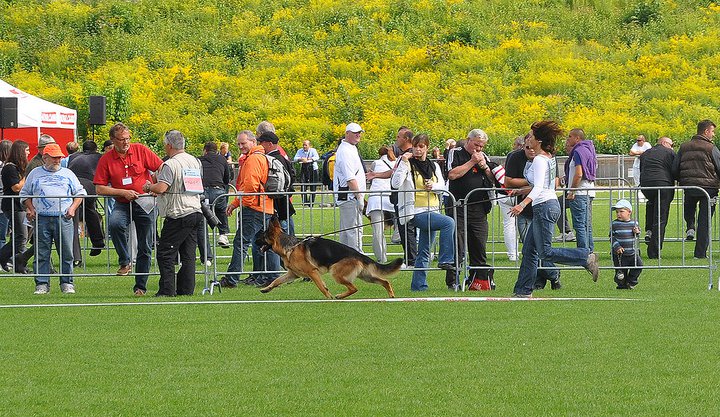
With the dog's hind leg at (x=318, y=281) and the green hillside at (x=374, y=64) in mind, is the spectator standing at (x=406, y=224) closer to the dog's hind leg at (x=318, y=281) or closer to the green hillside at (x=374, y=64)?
the dog's hind leg at (x=318, y=281)

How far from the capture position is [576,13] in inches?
2228

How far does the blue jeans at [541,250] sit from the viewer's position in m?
12.5

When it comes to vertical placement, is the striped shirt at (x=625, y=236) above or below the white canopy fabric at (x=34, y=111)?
below

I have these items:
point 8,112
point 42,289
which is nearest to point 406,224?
point 42,289

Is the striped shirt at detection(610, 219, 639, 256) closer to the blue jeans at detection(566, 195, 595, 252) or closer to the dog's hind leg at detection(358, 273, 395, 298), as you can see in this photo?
the blue jeans at detection(566, 195, 595, 252)

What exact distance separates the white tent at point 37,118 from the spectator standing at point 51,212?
11706 millimetres

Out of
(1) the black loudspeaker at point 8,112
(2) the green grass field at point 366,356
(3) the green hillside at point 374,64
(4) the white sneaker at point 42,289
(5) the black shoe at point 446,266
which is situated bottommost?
→ (2) the green grass field at point 366,356

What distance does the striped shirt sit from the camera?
547 inches

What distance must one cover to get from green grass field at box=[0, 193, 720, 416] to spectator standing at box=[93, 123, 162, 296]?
2.33 ft

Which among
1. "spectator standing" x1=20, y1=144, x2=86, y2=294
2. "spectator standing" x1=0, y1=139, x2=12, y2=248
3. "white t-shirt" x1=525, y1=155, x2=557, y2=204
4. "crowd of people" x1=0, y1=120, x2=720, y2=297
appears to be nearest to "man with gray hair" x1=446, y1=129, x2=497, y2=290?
"crowd of people" x1=0, y1=120, x2=720, y2=297

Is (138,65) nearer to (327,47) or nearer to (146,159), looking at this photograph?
(327,47)

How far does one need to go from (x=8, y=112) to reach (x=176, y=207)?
478 inches

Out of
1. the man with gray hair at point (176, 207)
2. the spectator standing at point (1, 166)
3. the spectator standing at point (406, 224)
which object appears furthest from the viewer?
the spectator standing at point (1, 166)

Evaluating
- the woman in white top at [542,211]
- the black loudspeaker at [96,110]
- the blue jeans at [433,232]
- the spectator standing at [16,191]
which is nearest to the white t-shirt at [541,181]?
the woman in white top at [542,211]
